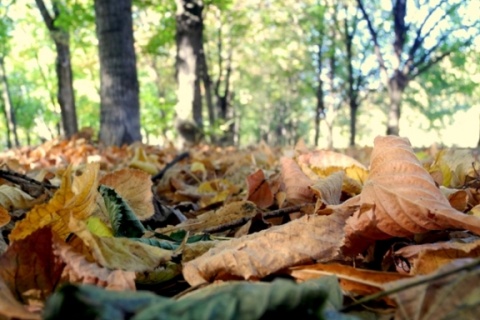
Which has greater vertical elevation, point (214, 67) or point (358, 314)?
point (214, 67)

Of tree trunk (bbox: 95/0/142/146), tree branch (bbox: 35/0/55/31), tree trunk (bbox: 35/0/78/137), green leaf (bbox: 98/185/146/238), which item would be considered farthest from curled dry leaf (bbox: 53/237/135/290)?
tree branch (bbox: 35/0/55/31)

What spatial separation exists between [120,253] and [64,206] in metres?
0.22

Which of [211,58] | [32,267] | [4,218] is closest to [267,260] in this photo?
[32,267]

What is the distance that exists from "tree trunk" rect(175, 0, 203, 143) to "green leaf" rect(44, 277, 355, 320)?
30.3ft

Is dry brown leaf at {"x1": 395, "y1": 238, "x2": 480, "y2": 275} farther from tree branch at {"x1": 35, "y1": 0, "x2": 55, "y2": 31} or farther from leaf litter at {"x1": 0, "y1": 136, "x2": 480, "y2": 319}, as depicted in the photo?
tree branch at {"x1": 35, "y1": 0, "x2": 55, "y2": 31}

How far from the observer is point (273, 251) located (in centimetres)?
85

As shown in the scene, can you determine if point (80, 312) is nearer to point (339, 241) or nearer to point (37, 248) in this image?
point (37, 248)

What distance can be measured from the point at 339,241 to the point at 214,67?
28936 mm

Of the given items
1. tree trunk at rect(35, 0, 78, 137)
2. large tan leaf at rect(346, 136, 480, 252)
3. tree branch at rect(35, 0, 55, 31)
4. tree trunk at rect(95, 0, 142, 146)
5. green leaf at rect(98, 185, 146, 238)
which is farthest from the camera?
tree trunk at rect(35, 0, 78, 137)

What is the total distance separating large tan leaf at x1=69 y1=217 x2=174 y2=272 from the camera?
0.79m

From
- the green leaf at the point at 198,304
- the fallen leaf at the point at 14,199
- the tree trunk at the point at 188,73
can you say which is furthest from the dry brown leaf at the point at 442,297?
the tree trunk at the point at 188,73

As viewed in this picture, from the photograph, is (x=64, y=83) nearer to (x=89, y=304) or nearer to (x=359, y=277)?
(x=359, y=277)

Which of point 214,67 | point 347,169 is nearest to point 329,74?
point 214,67

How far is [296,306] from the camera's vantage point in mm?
530
